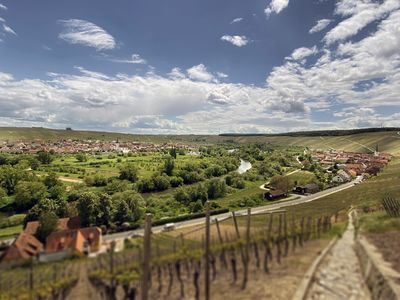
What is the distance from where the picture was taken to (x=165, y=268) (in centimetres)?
1891

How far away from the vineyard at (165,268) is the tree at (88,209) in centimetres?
2875

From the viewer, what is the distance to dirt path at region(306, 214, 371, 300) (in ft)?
49.0

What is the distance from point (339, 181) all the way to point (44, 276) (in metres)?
91.0

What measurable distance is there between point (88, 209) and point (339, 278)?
40271 millimetres

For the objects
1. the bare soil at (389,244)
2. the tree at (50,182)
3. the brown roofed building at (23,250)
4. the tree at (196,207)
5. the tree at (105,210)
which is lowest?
the tree at (196,207)

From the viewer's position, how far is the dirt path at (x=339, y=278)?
14.9 m

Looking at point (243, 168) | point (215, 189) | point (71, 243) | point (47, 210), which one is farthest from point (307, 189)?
point (71, 243)

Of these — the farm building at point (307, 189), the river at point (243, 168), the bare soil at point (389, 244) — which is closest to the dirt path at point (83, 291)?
the bare soil at point (389, 244)

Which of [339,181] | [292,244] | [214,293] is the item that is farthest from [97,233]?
[339,181]

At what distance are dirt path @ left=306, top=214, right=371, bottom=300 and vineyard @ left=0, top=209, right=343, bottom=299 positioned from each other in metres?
2.53

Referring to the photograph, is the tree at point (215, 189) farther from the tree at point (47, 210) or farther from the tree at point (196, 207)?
the tree at point (47, 210)

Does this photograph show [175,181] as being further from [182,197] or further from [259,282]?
[259,282]

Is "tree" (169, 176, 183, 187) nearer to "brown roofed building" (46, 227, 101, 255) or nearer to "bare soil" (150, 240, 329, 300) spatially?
"bare soil" (150, 240, 329, 300)

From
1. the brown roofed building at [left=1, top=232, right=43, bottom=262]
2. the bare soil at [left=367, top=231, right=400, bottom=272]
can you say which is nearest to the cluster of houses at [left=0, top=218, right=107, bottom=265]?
the brown roofed building at [left=1, top=232, right=43, bottom=262]
